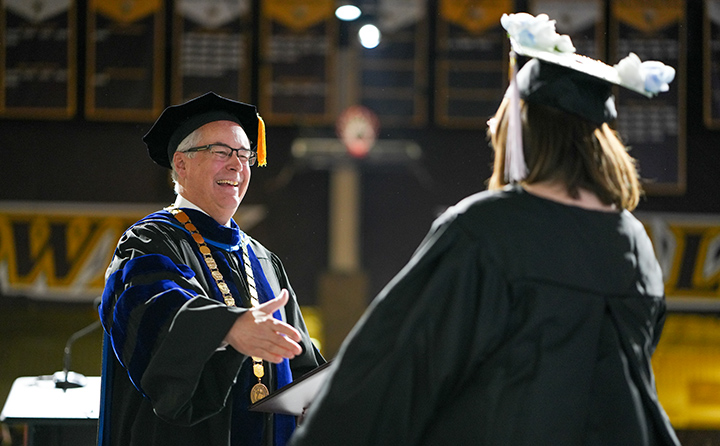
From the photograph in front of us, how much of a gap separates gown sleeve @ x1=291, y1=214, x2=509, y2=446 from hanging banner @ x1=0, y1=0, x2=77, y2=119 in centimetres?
464

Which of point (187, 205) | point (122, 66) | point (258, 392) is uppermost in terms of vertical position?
point (122, 66)

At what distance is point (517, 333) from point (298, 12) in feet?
15.0

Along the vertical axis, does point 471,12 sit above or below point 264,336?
above

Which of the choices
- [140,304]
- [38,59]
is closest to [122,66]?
[38,59]

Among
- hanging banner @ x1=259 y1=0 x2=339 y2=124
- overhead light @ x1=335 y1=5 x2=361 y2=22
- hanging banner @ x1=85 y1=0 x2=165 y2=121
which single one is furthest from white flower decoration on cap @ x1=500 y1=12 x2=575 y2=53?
hanging banner @ x1=85 y1=0 x2=165 y2=121

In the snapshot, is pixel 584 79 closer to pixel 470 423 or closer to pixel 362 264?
pixel 470 423

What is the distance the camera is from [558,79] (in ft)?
4.74

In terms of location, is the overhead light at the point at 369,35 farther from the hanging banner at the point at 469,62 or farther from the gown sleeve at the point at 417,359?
the gown sleeve at the point at 417,359

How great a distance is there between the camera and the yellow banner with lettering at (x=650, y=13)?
223 inches

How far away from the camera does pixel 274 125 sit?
5516 millimetres

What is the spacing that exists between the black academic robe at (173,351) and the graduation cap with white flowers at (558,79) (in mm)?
829

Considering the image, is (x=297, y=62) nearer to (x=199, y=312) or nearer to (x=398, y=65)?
(x=398, y=65)

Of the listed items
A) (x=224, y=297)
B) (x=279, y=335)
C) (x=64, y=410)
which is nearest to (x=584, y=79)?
(x=279, y=335)

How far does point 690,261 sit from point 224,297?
14.1 ft
